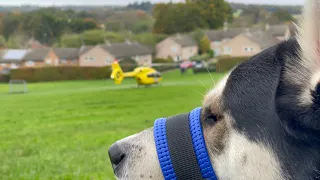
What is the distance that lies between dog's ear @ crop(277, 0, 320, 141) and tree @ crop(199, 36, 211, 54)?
3333 inches

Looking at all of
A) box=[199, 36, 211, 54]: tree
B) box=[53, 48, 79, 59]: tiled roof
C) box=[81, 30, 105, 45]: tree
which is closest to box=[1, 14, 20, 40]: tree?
box=[81, 30, 105, 45]: tree

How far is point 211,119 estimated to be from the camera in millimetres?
3414

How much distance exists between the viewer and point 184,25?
295ft

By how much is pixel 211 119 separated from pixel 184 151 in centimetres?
34

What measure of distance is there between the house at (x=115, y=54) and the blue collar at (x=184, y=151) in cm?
7677

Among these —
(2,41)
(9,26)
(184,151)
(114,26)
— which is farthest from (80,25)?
(184,151)

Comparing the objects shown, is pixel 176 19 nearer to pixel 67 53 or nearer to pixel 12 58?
pixel 67 53

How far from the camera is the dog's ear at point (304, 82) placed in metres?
2.79

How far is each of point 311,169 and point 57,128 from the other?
16.7 metres

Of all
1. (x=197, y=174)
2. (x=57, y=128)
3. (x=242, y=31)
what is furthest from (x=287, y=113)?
(x=242, y=31)

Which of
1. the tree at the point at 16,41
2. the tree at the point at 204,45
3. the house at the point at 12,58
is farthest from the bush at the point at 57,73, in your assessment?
the tree at the point at 16,41

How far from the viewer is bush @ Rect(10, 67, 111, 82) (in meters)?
74.4

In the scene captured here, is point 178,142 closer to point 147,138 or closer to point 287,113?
point 147,138

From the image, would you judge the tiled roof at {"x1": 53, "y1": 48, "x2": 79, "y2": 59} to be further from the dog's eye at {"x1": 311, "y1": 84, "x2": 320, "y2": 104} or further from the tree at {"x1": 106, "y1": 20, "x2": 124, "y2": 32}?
the dog's eye at {"x1": 311, "y1": 84, "x2": 320, "y2": 104}
